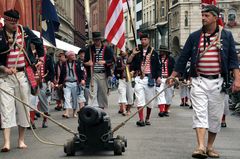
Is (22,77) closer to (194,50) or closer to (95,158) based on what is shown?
(95,158)

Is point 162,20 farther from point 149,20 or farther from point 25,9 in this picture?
point 25,9

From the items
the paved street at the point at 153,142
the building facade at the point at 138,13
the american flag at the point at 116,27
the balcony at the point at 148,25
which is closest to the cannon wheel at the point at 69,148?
the paved street at the point at 153,142

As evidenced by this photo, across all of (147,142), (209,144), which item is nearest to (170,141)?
(147,142)

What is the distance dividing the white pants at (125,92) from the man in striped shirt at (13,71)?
25.2 feet

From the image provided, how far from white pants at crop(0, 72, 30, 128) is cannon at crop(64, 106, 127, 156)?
1.24 m

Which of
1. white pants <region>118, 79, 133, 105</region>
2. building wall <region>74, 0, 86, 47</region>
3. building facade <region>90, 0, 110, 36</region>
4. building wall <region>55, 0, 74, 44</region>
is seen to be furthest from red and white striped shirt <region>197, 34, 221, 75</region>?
building facade <region>90, 0, 110, 36</region>

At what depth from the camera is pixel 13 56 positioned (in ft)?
29.8

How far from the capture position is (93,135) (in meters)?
8.09

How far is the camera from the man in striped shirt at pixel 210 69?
8.04 meters

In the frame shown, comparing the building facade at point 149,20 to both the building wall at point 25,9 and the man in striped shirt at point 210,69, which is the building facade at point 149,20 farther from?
the man in striped shirt at point 210,69

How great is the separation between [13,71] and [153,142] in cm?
260

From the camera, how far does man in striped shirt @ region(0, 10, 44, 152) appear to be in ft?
29.4

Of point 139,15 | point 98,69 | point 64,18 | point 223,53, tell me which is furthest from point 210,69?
point 139,15

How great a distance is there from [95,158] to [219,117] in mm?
1786
